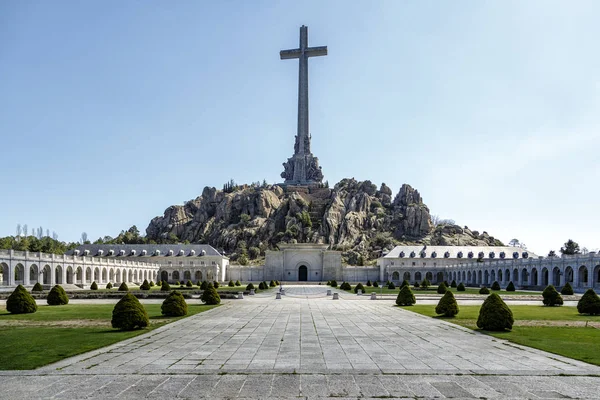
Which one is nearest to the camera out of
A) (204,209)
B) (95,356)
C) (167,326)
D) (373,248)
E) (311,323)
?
(95,356)

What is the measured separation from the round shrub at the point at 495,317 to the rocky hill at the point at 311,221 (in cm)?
10650

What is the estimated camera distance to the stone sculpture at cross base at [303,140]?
144 metres

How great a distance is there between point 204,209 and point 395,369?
152 m

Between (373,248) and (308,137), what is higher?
(308,137)

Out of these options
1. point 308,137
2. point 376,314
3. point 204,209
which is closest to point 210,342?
point 376,314

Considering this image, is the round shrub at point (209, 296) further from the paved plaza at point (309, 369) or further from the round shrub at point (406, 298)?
the paved plaza at point (309, 369)

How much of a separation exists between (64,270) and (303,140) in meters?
93.0

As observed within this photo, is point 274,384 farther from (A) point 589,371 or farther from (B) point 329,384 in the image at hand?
(A) point 589,371

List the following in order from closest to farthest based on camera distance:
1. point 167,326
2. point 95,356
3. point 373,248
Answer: point 95,356
point 167,326
point 373,248

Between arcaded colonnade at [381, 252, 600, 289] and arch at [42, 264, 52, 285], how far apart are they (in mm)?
62904

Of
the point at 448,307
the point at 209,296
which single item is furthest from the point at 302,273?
the point at 448,307

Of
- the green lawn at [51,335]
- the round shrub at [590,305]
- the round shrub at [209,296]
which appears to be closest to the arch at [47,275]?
the round shrub at [209,296]

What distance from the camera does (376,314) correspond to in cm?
3078

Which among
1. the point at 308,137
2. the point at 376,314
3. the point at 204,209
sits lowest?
the point at 376,314
